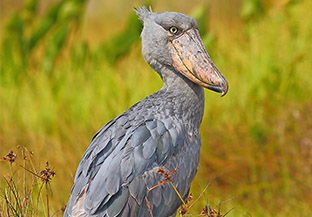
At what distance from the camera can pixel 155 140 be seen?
3.10 m

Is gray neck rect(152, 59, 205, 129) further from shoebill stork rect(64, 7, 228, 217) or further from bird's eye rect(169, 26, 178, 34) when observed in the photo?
bird's eye rect(169, 26, 178, 34)

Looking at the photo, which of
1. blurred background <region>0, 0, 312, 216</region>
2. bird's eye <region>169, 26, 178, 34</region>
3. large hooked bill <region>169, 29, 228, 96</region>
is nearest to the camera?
large hooked bill <region>169, 29, 228, 96</region>

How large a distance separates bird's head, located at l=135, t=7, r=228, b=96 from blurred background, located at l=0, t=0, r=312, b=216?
1.87 metres

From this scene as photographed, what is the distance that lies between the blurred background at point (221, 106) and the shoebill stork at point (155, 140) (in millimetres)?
1836

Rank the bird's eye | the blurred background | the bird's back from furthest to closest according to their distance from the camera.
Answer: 1. the blurred background
2. the bird's eye
3. the bird's back

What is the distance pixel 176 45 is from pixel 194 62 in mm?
132

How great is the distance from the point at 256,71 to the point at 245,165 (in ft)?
2.81

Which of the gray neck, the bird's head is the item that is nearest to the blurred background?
the gray neck

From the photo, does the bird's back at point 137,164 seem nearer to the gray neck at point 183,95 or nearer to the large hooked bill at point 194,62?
the gray neck at point 183,95

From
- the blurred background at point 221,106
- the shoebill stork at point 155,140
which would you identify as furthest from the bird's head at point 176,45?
the blurred background at point 221,106

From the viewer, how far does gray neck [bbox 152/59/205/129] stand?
3.35 meters

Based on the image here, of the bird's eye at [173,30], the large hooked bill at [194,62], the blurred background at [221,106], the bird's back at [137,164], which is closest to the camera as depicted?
the bird's back at [137,164]

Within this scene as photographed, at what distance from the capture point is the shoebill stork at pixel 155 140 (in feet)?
9.70

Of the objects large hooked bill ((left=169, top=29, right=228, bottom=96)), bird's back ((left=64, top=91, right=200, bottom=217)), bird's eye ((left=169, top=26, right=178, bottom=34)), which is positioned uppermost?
bird's eye ((left=169, top=26, right=178, bottom=34))
